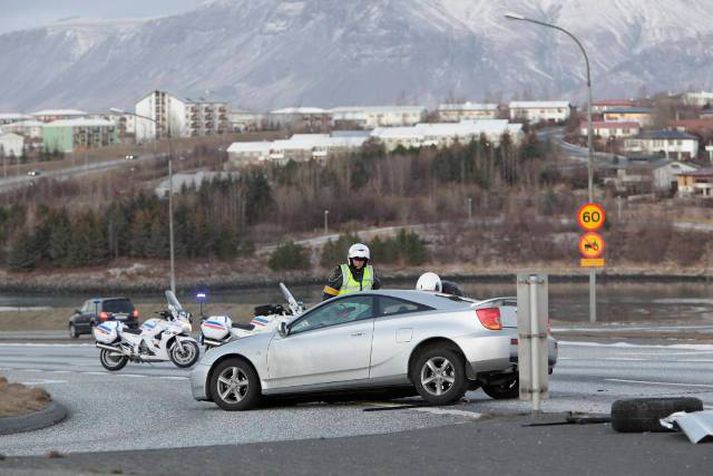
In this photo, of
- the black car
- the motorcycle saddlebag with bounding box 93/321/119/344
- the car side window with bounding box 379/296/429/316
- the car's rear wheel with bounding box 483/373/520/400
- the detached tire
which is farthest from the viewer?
the black car

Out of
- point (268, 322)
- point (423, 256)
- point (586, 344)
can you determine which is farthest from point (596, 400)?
point (423, 256)

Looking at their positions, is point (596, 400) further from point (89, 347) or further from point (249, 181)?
point (249, 181)

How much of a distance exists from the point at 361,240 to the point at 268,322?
380 feet

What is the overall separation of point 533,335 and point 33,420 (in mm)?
5885

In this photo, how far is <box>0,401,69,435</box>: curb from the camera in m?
16.5

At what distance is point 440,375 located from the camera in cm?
1762

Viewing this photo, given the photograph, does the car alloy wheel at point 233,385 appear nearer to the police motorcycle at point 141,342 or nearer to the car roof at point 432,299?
the car roof at point 432,299

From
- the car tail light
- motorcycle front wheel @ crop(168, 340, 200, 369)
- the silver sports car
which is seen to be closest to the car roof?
the silver sports car

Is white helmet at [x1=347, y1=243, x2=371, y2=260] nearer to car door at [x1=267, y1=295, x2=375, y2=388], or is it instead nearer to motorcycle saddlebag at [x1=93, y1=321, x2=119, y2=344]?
car door at [x1=267, y1=295, x2=375, y2=388]

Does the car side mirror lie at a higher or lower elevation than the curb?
higher

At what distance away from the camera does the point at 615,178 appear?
7003 inches

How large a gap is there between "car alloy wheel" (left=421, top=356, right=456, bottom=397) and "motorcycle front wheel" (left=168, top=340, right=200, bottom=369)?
11.2 m

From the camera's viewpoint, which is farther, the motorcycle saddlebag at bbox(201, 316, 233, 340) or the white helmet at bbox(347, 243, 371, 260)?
the motorcycle saddlebag at bbox(201, 316, 233, 340)

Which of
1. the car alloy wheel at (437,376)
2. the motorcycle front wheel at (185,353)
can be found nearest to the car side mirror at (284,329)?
the car alloy wheel at (437,376)
